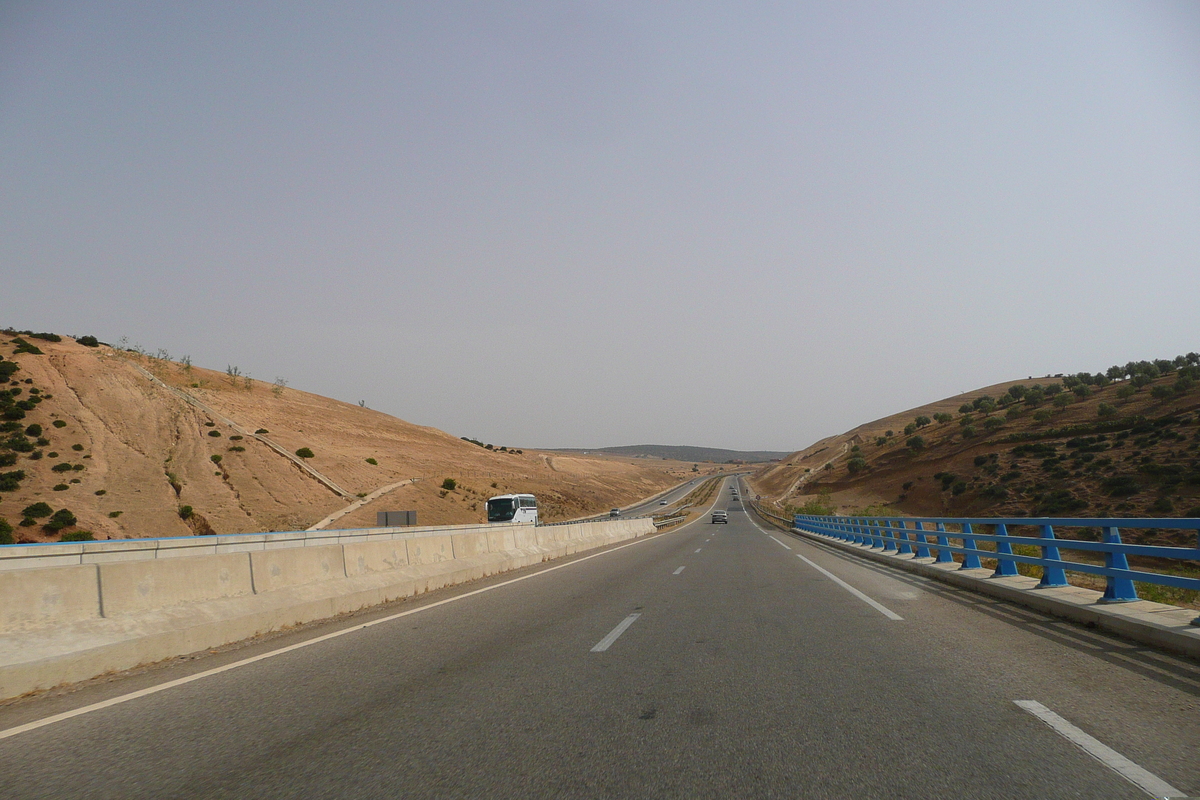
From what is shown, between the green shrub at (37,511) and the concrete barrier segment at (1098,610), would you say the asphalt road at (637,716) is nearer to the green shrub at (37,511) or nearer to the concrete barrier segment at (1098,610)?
the concrete barrier segment at (1098,610)

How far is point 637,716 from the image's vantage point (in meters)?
5.23

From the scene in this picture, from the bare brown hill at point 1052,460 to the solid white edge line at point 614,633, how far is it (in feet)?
147

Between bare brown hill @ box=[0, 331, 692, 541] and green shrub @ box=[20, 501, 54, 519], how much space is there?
98mm

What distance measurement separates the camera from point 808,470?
138 m

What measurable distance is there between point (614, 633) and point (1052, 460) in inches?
2453

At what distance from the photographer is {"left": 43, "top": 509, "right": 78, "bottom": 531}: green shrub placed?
48.6 m

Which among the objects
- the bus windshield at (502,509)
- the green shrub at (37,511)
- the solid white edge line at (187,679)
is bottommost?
the solid white edge line at (187,679)

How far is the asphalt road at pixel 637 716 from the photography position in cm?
400

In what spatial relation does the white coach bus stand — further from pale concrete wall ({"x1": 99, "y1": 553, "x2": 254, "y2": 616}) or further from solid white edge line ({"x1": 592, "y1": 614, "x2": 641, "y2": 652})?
pale concrete wall ({"x1": 99, "y1": 553, "x2": 254, "y2": 616})

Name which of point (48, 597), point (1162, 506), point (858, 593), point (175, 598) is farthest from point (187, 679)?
point (1162, 506)

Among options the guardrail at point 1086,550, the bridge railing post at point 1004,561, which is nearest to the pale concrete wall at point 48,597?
the guardrail at point 1086,550

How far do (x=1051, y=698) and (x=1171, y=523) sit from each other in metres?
3.95

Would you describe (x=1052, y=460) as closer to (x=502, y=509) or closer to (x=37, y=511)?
(x=502, y=509)

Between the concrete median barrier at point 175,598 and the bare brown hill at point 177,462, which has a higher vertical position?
the bare brown hill at point 177,462
